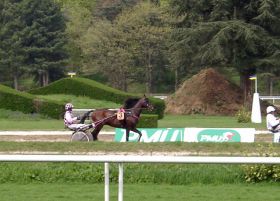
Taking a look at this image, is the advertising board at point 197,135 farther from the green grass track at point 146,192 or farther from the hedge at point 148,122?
the green grass track at point 146,192

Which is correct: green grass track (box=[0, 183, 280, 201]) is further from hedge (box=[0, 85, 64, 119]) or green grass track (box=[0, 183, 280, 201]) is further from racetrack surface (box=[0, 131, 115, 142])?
hedge (box=[0, 85, 64, 119])

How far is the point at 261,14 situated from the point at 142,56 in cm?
2102

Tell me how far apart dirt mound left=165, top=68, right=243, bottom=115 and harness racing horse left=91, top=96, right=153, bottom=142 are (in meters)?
19.3

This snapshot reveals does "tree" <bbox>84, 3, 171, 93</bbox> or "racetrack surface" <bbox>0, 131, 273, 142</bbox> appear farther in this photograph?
"tree" <bbox>84, 3, 171, 93</bbox>

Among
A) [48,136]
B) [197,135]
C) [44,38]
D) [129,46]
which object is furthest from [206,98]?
[44,38]

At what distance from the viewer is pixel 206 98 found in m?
41.8

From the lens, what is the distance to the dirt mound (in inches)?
1634

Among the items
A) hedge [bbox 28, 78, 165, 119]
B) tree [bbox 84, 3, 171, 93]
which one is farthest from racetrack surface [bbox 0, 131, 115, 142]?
tree [bbox 84, 3, 171, 93]

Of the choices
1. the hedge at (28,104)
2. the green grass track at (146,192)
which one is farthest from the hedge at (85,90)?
the green grass track at (146,192)

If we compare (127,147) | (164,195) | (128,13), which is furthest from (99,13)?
(164,195)

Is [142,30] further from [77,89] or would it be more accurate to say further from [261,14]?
[77,89]

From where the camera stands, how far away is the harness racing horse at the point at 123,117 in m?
21.4

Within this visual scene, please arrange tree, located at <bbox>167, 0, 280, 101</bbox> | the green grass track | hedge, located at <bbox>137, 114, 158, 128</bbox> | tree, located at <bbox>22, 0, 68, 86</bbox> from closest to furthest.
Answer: the green grass track < hedge, located at <bbox>137, 114, 158, 128</bbox> < tree, located at <bbox>167, 0, 280, 101</bbox> < tree, located at <bbox>22, 0, 68, 86</bbox>

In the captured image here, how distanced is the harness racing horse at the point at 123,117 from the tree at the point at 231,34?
21.2 m
